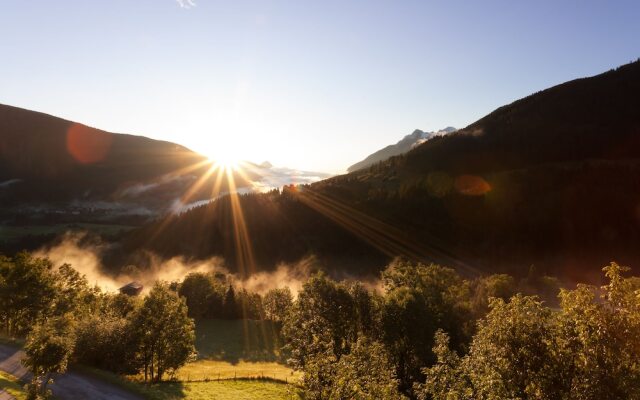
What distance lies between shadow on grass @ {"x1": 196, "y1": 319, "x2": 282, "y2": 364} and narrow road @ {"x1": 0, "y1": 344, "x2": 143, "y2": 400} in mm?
37703

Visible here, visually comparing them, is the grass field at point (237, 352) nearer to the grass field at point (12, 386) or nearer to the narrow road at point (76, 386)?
the narrow road at point (76, 386)

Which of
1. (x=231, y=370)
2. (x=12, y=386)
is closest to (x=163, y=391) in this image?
(x=12, y=386)

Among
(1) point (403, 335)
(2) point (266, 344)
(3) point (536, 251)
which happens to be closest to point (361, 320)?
(1) point (403, 335)

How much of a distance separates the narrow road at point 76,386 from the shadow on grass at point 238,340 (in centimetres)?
3770

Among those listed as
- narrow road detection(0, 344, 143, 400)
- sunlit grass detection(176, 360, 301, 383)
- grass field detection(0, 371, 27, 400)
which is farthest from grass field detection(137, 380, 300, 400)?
grass field detection(0, 371, 27, 400)

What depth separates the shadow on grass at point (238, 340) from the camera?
86.8 meters

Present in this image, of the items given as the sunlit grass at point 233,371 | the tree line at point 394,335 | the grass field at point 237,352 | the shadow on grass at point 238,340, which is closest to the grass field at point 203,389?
the sunlit grass at point 233,371

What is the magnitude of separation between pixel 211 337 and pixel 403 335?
64.7 meters

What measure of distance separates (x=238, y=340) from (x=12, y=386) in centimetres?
6385

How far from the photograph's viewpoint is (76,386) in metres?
44.7

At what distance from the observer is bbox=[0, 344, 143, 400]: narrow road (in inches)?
1681

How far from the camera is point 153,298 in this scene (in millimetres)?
54688

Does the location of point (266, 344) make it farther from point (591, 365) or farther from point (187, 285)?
point (591, 365)

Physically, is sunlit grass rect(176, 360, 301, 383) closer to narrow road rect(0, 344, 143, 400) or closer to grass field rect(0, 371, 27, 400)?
narrow road rect(0, 344, 143, 400)
